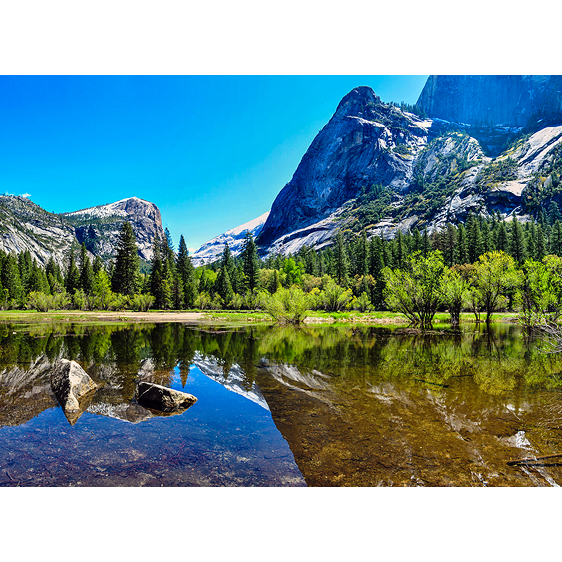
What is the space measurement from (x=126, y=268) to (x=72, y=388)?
190 feet

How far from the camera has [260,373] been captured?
12.1 m

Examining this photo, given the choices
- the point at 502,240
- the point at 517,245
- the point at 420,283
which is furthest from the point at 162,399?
the point at 502,240

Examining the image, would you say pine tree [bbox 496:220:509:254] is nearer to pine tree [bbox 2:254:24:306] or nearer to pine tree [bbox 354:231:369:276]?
pine tree [bbox 354:231:369:276]

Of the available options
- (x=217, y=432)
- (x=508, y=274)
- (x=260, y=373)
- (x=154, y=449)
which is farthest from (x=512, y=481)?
(x=508, y=274)

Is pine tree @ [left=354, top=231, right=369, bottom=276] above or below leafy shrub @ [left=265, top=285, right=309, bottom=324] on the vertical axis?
above

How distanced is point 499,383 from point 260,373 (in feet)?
27.8

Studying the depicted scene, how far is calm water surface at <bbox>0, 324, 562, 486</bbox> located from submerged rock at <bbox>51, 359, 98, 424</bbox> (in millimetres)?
228

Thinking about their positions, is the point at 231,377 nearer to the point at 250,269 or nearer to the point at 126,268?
the point at 126,268

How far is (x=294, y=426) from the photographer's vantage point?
7.03 m

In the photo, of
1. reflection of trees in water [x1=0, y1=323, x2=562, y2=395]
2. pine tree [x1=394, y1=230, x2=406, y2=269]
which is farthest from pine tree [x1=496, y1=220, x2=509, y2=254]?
reflection of trees in water [x1=0, y1=323, x2=562, y2=395]

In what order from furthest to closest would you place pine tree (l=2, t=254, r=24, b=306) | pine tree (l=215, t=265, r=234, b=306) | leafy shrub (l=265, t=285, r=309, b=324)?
pine tree (l=2, t=254, r=24, b=306) → pine tree (l=215, t=265, r=234, b=306) → leafy shrub (l=265, t=285, r=309, b=324)

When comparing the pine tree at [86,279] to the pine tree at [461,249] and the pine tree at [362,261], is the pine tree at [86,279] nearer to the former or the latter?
the pine tree at [362,261]

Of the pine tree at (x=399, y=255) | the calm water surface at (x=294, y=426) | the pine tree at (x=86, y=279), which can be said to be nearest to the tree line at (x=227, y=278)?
the pine tree at (x=86, y=279)

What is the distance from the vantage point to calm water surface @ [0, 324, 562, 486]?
5.01 metres
